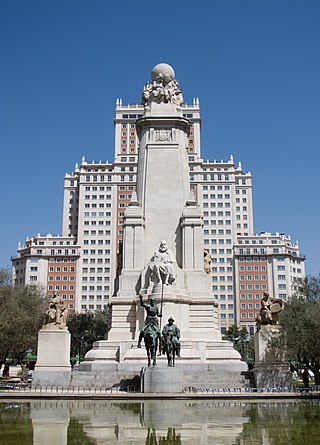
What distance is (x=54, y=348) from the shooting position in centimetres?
3073

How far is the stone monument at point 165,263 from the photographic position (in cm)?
3119

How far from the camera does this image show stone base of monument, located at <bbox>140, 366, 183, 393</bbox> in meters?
23.4

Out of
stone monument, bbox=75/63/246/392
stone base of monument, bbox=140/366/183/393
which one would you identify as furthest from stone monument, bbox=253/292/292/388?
stone base of monument, bbox=140/366/183/393

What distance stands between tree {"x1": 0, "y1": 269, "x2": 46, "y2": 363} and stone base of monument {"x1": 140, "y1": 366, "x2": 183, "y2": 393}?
48.7ft

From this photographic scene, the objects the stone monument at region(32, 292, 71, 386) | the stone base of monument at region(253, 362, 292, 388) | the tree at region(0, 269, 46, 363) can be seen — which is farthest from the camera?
the tree at region(0, 269, 46, 363)

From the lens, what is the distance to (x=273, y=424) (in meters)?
13.5

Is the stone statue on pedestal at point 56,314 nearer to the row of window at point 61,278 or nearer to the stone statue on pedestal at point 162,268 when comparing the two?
the stone statue on pedestal at point 162,268

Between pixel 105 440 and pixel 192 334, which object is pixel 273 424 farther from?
pixel 192 334

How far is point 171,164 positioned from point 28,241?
3835 inches

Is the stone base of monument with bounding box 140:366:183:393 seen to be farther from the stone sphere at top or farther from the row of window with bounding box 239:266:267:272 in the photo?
the row of window with bounding box 239:266:267:272

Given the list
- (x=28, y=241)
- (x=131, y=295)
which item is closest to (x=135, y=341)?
(x=131, y=295)

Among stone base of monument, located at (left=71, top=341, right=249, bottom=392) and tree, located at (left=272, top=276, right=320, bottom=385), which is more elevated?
tree, located at (left=272, top=276, right=320, bottom=385)

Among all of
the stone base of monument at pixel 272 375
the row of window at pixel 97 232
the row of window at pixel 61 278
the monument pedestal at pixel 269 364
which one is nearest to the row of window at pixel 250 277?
the row of window at pixel 97 232

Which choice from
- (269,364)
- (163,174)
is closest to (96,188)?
(163,174)
